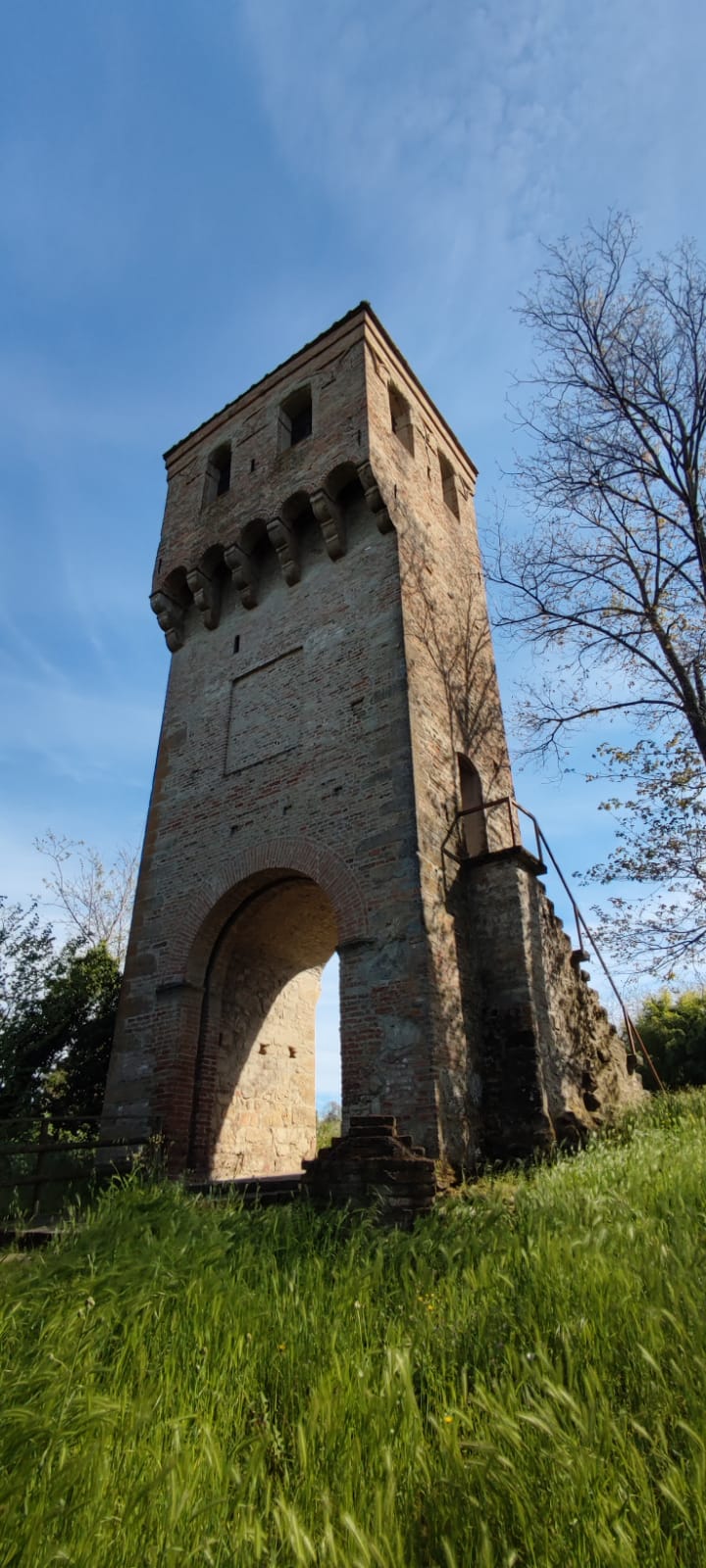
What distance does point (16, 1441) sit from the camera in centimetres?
237

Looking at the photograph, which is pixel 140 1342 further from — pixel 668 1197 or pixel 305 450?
pixel 305 450

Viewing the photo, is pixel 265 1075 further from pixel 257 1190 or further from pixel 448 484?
pixel 448 484

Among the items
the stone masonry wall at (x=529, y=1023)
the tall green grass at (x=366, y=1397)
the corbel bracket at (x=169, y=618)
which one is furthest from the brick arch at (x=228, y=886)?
the corbel bracket at (x=169, y=618)

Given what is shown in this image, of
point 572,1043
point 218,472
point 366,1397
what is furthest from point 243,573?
point 366,1397

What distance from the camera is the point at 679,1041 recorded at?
16.6m

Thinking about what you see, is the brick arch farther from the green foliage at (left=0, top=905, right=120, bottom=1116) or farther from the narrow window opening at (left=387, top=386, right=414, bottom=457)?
the narrow window opening at (left=387, top=386, right=414, bottom=457)

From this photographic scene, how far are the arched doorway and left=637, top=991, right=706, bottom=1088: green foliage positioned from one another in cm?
867

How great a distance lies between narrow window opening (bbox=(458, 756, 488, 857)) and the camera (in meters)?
11.0

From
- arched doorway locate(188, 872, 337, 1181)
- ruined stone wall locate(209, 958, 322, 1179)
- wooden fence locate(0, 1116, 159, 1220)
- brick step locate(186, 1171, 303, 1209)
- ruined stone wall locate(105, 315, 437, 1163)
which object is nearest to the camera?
brick step locate(186, 1171, 303, 1209)

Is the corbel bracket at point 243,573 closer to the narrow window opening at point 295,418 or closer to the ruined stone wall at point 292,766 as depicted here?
the ruined stone wall at point 292,766

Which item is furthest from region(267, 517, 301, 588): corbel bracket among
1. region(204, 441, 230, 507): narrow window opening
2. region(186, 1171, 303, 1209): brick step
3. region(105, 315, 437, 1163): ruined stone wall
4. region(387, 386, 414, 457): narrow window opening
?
region(186, 1171, 303, 1209): brick step

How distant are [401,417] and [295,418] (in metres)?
2.00

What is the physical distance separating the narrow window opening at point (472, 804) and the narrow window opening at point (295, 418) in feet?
22.5

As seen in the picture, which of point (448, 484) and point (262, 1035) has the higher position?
point (448, 484)
